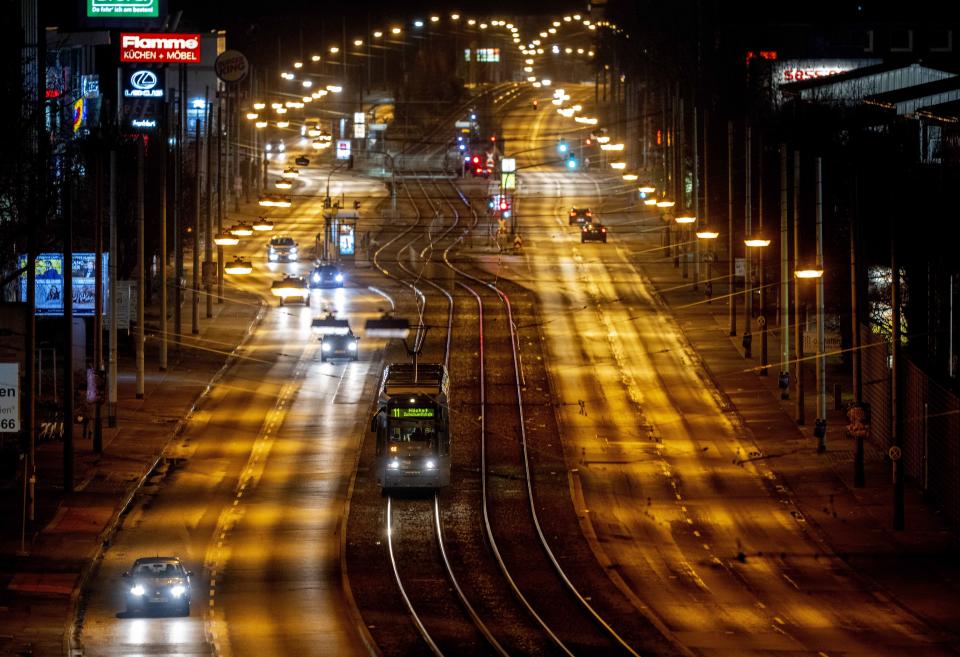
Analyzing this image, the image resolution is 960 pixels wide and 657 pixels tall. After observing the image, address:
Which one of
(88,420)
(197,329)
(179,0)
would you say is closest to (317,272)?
(197,329)

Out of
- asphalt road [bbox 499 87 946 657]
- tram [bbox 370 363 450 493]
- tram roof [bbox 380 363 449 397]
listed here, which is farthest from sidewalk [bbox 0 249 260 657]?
asphalt road [bbox 499 87 946 657]

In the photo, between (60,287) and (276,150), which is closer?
(60,287)

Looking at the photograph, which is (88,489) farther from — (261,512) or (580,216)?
(580,216)

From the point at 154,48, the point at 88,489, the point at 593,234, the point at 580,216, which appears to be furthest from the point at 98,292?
the point at 580,216

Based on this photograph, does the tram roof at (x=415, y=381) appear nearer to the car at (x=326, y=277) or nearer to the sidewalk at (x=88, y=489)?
the sidewalk at (x=88, y=489)

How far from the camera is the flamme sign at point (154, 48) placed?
366ft

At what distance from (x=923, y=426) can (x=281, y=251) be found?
62.3 m

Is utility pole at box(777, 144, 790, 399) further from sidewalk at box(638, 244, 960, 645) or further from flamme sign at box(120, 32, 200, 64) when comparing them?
flamme sign at box(120, 32, 200, 64)

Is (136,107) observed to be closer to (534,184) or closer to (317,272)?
(317,272)

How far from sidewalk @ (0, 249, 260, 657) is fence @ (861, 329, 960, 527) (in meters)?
24.0

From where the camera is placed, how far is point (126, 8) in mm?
117500

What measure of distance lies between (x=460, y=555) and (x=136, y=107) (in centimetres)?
6425

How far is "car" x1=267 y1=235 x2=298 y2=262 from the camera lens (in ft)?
363

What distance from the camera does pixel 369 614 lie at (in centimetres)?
4116
